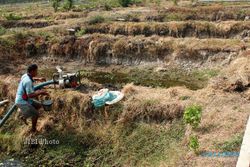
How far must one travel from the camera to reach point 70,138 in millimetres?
10664

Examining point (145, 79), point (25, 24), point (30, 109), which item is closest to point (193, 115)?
point (30, 109)

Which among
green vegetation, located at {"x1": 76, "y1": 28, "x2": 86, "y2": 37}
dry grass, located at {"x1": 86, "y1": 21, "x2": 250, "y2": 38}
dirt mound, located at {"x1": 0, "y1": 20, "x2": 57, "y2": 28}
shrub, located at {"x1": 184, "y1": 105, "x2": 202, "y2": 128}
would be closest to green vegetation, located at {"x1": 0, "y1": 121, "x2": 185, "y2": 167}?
shrub, located at {"x1": 184, "y1": 105, "x2": 202, "y2": 128}

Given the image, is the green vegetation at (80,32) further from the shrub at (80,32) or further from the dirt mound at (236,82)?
the dirt mound at (236,82)

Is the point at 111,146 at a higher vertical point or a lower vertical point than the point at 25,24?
lower

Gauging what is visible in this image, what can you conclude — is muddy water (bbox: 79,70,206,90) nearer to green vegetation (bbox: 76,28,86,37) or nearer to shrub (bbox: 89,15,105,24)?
green vegetation (bbox: 76,28,86,37)

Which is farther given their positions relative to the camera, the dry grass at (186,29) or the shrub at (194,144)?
the dry grass at (186,29)

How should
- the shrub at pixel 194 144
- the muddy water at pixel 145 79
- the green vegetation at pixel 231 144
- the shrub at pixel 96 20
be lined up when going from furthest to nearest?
1. the shrub at pixel 96 20
2. the muddy water at pixel 145 79
3. the green vegetation at pixel 231 144
4. the shrub at pixel 194 144

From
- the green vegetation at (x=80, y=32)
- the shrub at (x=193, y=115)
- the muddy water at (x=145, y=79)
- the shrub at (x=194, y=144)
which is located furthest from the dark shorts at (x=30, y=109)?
the green vegetation at (x=80, y=32)

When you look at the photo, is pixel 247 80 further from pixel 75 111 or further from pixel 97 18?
pixel 97 18

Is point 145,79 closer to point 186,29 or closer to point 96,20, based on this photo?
point 186,29

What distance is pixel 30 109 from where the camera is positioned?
9875 mm

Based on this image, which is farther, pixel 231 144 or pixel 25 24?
pixel 25 24

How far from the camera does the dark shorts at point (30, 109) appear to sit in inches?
385

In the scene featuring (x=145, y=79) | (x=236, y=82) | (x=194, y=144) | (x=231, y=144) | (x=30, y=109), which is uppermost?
(x=236, y=82)
